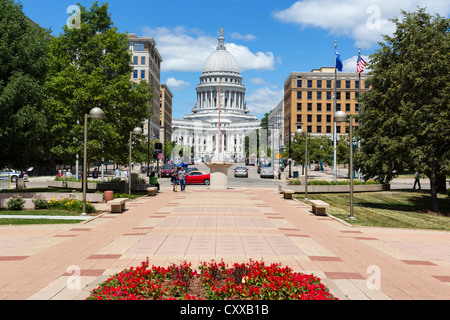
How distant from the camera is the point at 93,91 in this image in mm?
30094

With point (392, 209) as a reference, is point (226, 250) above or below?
above

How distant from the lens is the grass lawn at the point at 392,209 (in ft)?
69.8

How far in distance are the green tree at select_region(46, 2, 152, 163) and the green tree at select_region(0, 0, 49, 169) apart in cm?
330

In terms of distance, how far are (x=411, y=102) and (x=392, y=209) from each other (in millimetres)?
6918

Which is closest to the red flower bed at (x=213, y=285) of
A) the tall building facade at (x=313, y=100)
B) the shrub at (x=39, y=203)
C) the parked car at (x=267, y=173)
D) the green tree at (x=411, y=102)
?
the shrub at (x=39, y=203)

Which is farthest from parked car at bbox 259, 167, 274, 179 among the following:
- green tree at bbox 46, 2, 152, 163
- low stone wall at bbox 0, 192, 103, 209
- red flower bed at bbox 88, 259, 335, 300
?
red flower bed at bbox 88, 259, 335, 300

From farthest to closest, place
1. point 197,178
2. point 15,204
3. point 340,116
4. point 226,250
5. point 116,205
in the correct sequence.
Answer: point 197,178
point 15,204
point 116,205
point 340,116
point 226,250

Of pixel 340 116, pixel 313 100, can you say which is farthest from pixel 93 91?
pixel 313 100

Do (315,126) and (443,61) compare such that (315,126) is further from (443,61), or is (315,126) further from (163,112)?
(443,61)

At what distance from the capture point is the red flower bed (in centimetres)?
760

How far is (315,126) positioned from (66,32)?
9265cm

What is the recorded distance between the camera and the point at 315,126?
117 meters

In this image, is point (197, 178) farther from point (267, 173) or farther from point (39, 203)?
point (39, 203)
